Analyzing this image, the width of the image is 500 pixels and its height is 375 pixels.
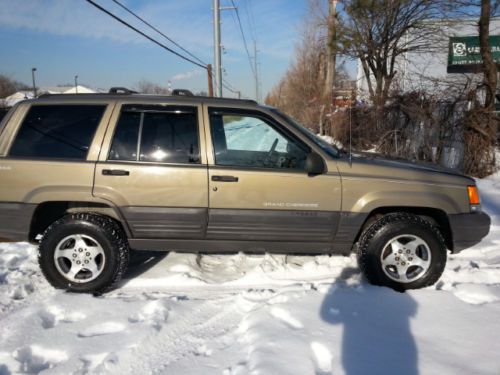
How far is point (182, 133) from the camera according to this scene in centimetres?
342

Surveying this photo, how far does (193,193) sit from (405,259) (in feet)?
6.93

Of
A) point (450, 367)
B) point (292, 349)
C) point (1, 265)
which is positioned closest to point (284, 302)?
point (292, 349)

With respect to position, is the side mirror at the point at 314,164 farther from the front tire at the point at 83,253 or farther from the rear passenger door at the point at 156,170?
the front tire at the point at 83,253

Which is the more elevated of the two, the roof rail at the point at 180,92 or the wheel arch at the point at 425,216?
the roof rail at the point at 180,92

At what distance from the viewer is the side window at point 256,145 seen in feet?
11.2

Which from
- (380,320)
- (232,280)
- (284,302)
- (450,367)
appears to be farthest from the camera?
(232,280)

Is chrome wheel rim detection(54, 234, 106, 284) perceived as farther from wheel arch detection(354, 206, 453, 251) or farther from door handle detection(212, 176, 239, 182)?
wheel arch detection(354, 206, 453, 251)

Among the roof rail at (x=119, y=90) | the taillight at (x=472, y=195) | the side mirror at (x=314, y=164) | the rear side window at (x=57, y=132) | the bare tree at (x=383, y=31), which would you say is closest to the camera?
the side mirror at (x=314, y=164)

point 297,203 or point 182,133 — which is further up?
point 182,133

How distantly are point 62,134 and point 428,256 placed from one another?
365cm

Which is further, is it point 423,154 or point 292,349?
point 423,154

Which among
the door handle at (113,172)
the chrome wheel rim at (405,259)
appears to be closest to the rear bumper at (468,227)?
the chrome wheel rim at (405,259)

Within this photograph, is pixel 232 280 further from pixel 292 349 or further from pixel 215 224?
pixel 292 349

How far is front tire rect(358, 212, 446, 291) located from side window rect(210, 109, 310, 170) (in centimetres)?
98
